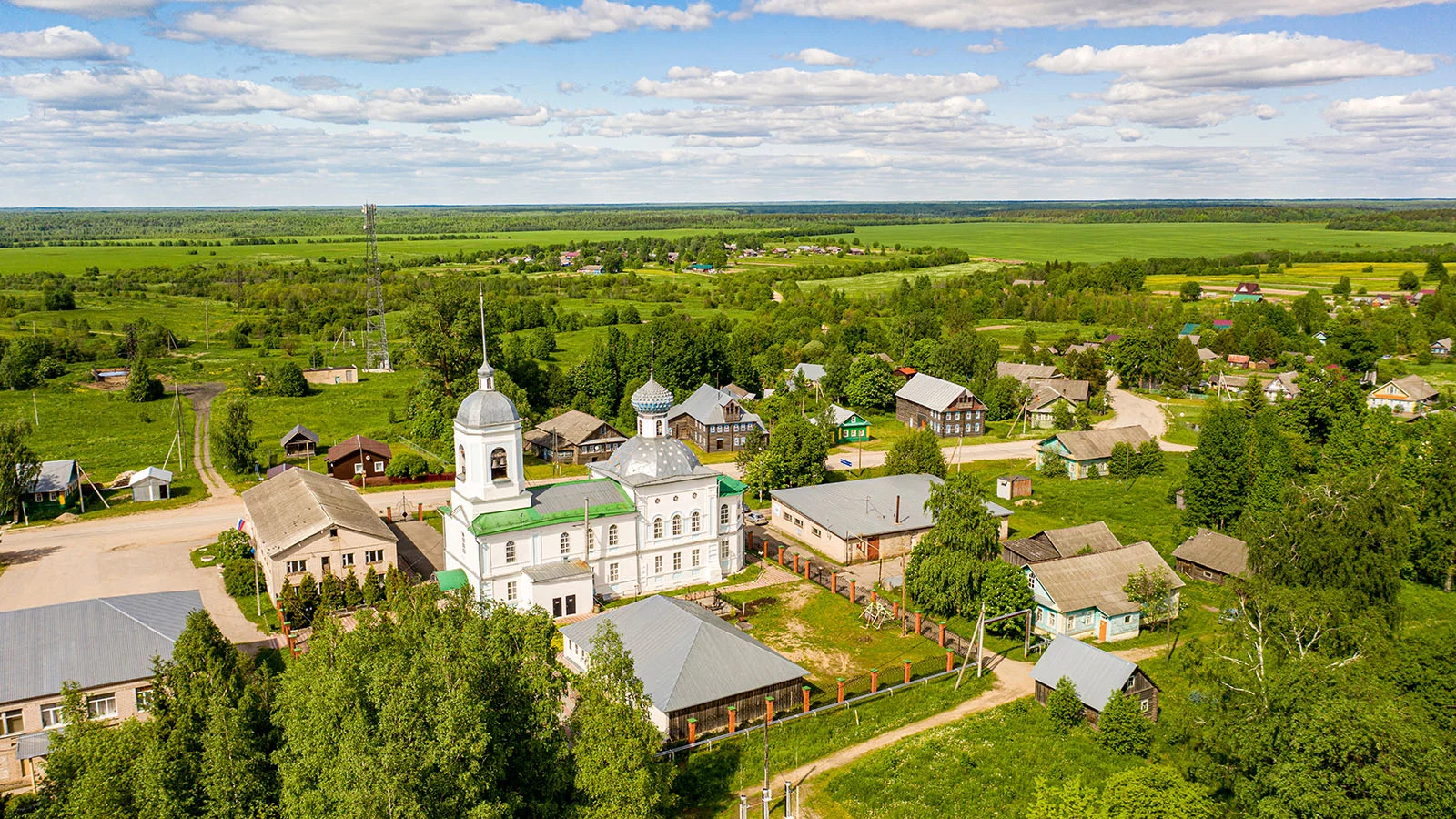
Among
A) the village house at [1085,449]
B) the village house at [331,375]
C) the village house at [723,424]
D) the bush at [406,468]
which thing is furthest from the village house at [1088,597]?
the village house at [331,375]

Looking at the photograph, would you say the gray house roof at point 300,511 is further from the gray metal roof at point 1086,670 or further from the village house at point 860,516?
the gray metal roof at point 1086,670

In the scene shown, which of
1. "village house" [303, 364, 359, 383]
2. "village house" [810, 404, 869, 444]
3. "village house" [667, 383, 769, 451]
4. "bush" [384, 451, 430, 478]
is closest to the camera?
"bush" [384, 451, 430, 478]

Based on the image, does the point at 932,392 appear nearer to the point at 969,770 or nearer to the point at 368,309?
the point at 969,770

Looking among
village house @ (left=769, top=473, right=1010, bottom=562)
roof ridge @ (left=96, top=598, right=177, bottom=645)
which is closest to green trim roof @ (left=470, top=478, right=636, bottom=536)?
village house @ (left=769, top=473, right=1010, bottom=562)

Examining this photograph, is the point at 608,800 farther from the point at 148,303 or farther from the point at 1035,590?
the point at 148,303

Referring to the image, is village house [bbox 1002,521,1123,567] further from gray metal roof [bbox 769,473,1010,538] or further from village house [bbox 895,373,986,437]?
village house [bbox 895,373,986,437]

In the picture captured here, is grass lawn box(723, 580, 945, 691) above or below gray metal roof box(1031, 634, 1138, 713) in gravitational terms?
below
